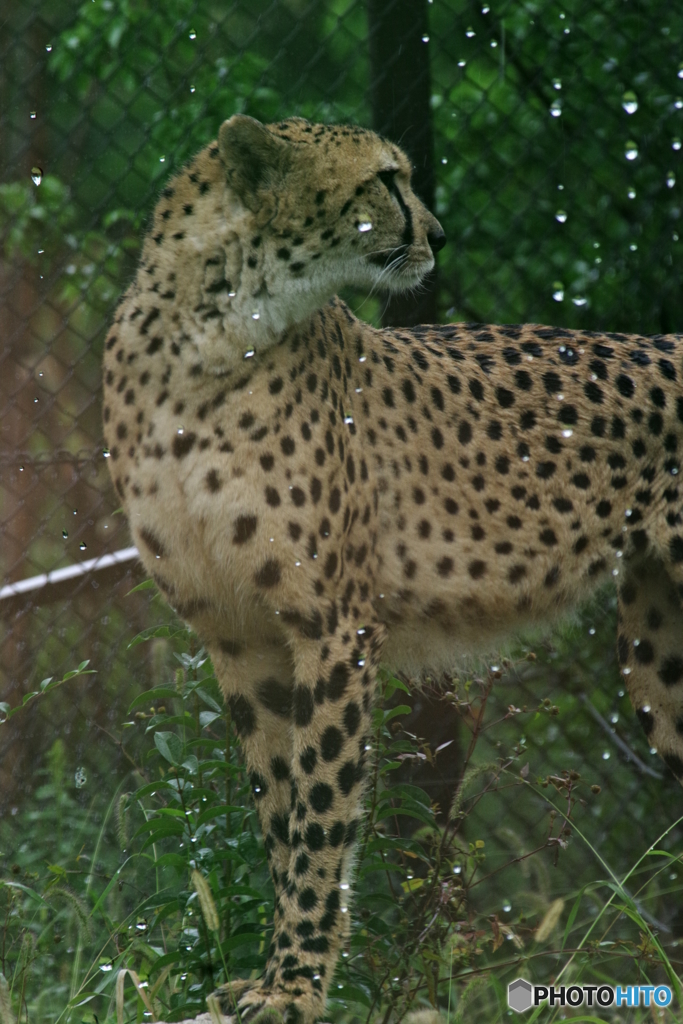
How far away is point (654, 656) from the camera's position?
375 cm

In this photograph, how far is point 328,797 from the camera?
9.93 feet

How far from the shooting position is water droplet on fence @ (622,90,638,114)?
4.75 metres

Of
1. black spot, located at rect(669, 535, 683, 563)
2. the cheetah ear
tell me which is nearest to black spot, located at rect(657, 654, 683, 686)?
black spot, located at rect(669, 535, 683, 563)

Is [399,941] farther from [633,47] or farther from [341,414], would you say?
[633,47]

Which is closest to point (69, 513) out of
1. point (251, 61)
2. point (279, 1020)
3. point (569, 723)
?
point (251, 61)

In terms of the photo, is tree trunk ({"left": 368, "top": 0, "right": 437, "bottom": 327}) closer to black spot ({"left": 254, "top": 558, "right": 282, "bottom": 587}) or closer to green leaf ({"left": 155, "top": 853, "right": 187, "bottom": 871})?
black spot ({"left": 254, "top": 558, "right": 282, "bottom": 587})

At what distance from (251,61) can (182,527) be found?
2.31m

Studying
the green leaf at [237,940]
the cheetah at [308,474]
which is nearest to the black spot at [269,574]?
the cheetah at [308,474]

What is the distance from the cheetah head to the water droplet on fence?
1991 mm

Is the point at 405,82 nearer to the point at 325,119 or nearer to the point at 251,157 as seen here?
the point at 325,119

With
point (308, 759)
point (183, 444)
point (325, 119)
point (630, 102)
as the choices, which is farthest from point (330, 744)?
point (630, 102)

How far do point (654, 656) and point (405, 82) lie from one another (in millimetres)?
2063

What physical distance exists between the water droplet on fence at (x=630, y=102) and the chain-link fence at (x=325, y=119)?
2 centimetres

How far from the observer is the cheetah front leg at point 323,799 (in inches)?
116
